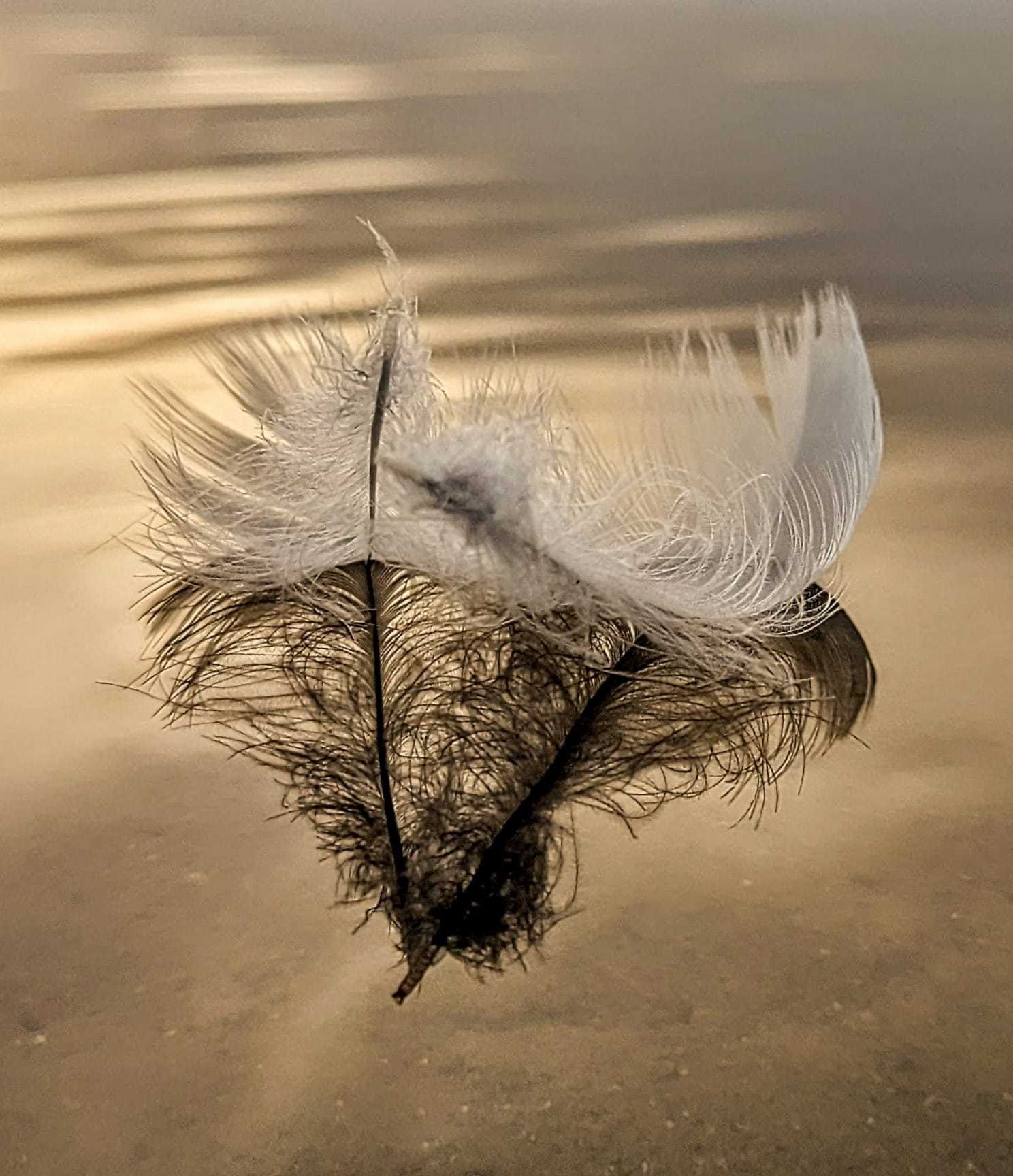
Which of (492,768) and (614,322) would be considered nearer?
(492,768)

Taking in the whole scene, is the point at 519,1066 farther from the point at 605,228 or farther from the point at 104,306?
the point at 605,228

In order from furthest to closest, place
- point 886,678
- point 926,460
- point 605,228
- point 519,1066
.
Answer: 1. point 605,228
2. point 926,460
3. point 886,678
4. point 519,1066

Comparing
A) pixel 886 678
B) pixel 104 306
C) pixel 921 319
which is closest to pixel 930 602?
pixel 886 678

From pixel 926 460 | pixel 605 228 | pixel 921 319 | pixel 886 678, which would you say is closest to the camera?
pixel 886 678

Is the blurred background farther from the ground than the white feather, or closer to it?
closer to it

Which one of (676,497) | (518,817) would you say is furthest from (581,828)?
(676,497)

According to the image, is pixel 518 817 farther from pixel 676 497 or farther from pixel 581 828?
pixel 676 497
